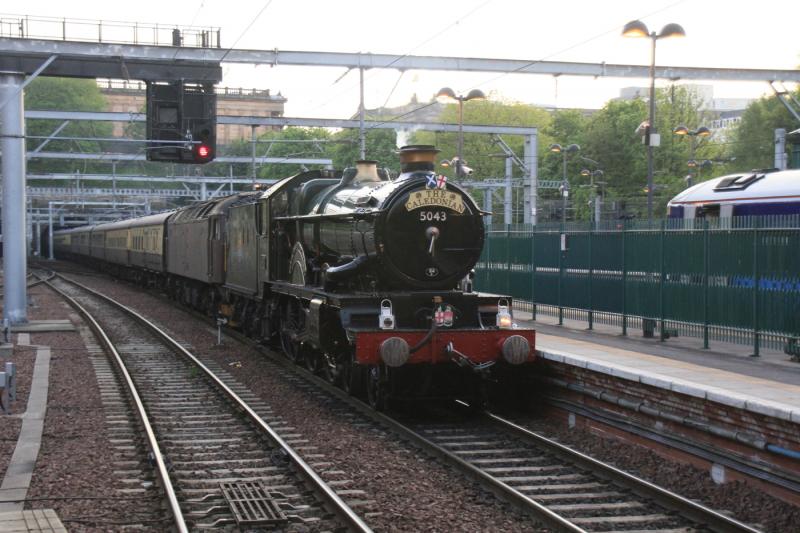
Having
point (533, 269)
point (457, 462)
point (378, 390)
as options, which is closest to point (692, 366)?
point (378, 390)

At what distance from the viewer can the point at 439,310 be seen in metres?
11.8

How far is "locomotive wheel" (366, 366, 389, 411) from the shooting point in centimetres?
1179

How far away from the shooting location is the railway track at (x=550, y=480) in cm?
735

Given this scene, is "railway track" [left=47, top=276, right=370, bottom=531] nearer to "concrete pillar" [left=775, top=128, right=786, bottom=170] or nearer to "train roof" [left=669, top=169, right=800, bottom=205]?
"train roof" [left=669, top=169, right=800, bottom=205]

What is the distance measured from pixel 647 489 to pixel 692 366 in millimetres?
4340

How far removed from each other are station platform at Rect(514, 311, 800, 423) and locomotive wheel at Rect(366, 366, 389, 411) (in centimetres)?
213

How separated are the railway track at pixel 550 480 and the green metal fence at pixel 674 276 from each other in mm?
4553

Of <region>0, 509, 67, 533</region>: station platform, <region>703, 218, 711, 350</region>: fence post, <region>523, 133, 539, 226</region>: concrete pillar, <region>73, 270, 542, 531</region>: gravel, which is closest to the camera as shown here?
<region>0, 509, 67, 533</region>: station platform

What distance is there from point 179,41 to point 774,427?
56.6 feet

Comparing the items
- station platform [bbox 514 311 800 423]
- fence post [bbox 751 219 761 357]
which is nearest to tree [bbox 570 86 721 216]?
station platform [bbox 514 311 800 423]

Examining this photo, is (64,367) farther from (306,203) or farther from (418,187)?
(418,187)

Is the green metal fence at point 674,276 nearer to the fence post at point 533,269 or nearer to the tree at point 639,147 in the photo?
the fence post at point 533,269

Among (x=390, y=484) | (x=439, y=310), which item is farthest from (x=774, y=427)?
(x=439, y=310)

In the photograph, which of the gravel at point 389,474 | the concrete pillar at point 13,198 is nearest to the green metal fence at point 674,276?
the gravel at point 389,474
